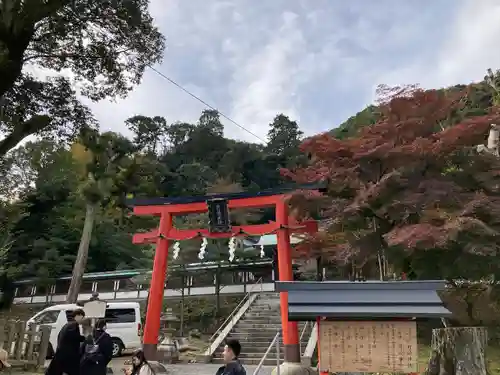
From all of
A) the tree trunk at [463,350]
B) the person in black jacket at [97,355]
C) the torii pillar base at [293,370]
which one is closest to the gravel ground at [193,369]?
the torii pillar base at [293,370]

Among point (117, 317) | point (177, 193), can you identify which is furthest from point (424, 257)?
point (177, 193)

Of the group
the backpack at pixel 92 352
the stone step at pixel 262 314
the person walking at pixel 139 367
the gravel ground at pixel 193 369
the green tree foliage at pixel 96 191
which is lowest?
the gravel ground at pixel 193 369

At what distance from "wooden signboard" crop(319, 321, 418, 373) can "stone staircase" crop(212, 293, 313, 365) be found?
7947mm

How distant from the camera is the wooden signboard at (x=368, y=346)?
5.22 metres

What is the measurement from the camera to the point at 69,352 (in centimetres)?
619

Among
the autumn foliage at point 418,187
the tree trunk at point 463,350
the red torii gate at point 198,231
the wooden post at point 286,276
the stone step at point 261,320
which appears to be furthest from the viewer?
the stone step at point 261,320

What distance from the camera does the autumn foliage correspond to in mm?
7496

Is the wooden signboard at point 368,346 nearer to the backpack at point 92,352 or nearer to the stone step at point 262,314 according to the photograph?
the backpack at point 92,352

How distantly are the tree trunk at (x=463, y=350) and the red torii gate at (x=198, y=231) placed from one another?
4.63 m

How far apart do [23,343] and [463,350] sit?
29.6ft

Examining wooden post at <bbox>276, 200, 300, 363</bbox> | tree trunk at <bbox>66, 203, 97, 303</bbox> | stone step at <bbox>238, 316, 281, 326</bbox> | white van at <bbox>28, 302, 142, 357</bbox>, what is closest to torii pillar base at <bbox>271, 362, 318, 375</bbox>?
wooden post at <bbox>276, 200, 300, 363</bbox>

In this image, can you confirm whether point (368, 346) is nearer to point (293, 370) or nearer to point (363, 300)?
point (363, 300)

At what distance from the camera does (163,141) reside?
5984cm

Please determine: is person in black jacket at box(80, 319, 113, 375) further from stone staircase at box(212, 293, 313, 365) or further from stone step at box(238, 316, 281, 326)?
stone step at box(238, 316, 281, 326)
